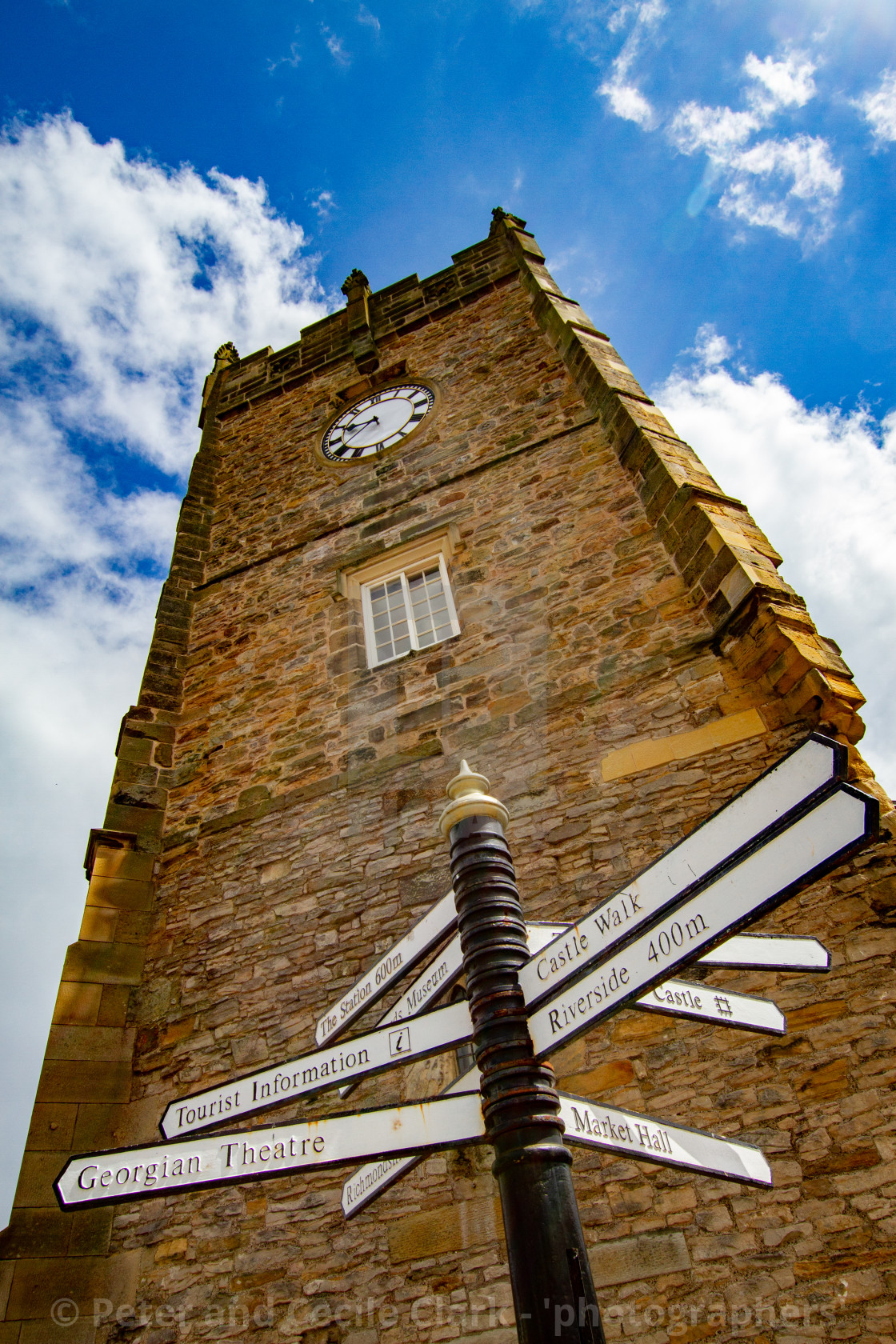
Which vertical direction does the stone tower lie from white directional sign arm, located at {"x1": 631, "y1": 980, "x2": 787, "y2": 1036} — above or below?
above

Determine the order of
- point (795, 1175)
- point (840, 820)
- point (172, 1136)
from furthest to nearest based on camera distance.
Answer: point (795, 1175), point (172, 1136), point (840, 820)

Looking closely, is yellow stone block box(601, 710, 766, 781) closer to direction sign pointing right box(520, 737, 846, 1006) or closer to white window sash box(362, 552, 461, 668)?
white window sash box(362, 552, 461, 668)

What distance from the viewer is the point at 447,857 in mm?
6098

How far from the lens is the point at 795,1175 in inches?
160

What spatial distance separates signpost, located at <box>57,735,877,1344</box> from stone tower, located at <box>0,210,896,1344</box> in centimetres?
206

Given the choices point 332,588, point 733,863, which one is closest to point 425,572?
point 332,588

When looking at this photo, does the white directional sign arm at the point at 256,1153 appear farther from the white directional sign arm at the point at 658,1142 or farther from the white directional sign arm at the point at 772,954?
the white directional sign arm at the point at 772,954

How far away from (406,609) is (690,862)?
266 inches

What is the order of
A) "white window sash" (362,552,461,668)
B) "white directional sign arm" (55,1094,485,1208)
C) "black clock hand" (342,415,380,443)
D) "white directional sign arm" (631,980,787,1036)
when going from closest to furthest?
"white directional sign arm" (55,1094,485,1208) < "white directional sign arm" (631,980,787,1036) < "white window sash" (362,552,461,668) < "black clock hand" (342,415,380,443)

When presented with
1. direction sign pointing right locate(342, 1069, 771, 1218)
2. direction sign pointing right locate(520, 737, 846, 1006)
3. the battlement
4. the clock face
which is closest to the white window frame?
the clock face

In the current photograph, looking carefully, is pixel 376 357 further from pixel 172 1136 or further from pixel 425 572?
pixel 172 1136

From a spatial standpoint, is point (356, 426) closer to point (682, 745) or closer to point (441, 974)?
point (682, 745)

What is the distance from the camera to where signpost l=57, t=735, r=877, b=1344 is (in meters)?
1.73

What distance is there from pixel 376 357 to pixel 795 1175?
11.6 meters
